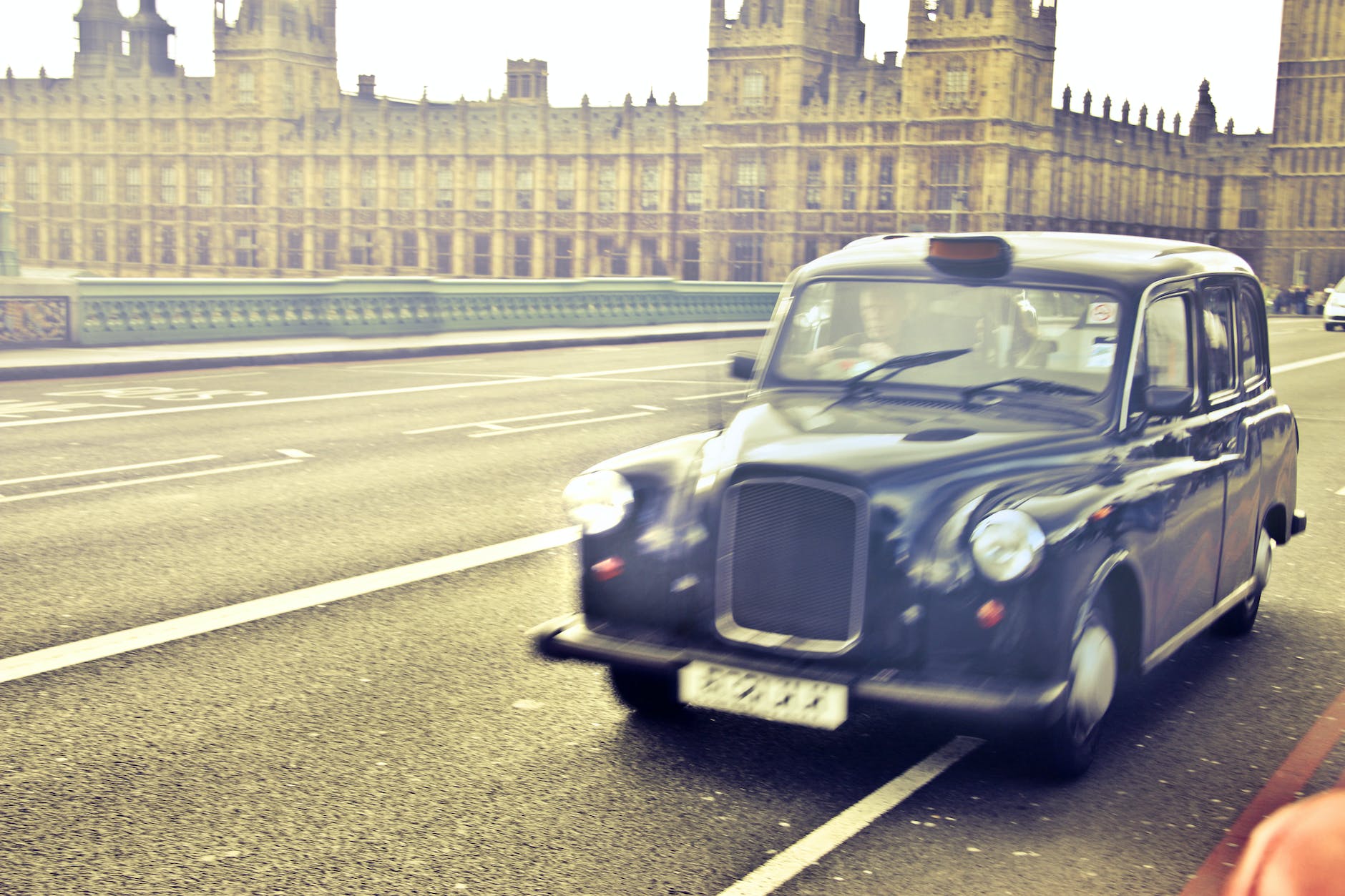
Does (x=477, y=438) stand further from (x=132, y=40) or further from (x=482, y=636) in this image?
(x=132, y=40)

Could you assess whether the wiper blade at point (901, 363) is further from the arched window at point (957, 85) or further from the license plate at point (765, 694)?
the arched window at point (957, 85)

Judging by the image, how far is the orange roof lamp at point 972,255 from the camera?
5344 mm

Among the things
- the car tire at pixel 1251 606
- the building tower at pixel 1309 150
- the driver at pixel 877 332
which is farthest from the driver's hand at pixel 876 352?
the building tower at pixel 1309 150

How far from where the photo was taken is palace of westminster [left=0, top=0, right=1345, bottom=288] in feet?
254

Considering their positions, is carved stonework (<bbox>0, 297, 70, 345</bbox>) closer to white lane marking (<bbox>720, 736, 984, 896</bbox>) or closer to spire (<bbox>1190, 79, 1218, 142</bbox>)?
white lane marking (<bbox>720, 736, 984, 896</bbox>)

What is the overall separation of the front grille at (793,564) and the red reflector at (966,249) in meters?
1.44

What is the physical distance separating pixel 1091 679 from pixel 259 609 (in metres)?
3.77

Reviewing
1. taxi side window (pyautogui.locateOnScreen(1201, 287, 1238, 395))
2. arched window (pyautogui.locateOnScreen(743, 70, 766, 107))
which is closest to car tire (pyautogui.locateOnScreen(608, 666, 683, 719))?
taxi side window (pyautogui.locateOnScreen(1201, 287, 1238, 395))

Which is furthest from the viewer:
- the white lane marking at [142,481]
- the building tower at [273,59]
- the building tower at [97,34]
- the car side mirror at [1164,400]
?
the building tower at [97,34]

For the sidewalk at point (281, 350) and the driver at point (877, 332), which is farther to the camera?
the sidewalk at point (281, 350)

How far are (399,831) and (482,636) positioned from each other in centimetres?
213

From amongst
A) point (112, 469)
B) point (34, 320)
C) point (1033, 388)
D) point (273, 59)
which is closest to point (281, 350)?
point (34, 320)

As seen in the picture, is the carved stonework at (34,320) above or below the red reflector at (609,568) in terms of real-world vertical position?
below

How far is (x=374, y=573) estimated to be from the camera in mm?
7270
